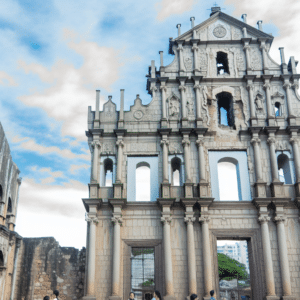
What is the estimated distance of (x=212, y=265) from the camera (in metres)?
17.1

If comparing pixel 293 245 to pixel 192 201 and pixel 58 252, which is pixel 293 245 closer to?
pixel 192 201

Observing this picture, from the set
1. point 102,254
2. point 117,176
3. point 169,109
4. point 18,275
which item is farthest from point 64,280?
point 169,109

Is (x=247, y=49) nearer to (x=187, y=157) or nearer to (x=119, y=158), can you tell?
(x=187, y=157)

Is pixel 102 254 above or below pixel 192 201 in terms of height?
below

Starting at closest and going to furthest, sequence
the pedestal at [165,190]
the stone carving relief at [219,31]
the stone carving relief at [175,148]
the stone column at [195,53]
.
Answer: the pedestal at [165,190] < the stone carving relief at [175,148] < the stone column at [195,53] < the stone carving relief at [219,31]

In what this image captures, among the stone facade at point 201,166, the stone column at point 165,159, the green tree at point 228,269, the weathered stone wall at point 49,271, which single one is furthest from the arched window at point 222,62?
the green tree at point 228,269

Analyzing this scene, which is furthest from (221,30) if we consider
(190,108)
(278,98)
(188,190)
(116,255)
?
(116,255)

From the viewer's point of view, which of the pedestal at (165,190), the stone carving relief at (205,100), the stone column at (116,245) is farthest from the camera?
the stone carving relief at (205,100)

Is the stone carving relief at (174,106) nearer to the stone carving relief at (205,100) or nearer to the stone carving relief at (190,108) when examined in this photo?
the stone carving relief at (190,108)

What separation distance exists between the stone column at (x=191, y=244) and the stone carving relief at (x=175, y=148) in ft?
9.21

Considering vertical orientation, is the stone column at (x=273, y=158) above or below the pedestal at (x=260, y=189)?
above

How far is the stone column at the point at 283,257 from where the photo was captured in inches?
653

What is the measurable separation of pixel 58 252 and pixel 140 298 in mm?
5529

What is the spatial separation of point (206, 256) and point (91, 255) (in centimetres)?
518
